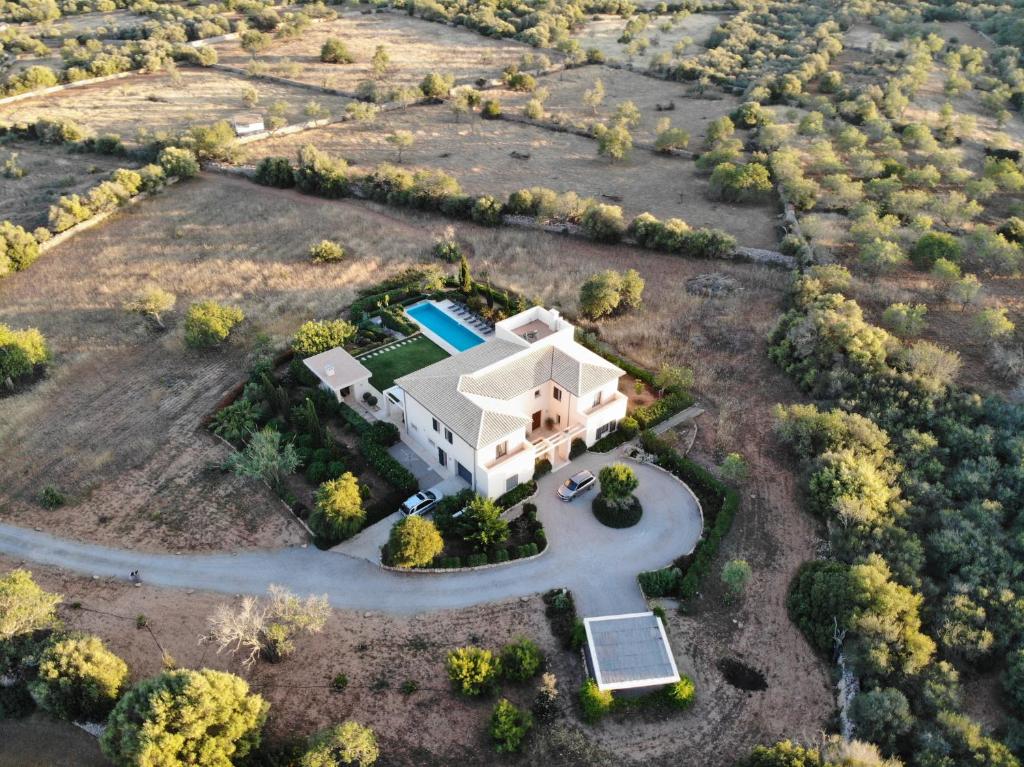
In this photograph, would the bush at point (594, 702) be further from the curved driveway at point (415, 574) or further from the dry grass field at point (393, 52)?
the dry grass field at point (393, 52)

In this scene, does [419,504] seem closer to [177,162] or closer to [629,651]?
[629,651]

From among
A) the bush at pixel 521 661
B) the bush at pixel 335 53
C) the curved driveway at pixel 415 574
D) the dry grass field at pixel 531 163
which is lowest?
the curved driveway at pixel 415 574

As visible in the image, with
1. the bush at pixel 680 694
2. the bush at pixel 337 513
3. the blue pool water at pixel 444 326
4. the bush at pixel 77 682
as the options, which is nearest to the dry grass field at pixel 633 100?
the blue pool water at pixel 444 326

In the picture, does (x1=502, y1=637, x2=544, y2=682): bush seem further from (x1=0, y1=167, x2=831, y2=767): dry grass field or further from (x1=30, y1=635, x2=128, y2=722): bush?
(x1=30, y1=635, x2=128, y2=722): bush

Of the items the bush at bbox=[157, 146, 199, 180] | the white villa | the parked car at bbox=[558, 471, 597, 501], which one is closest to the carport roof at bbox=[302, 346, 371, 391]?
the white villa

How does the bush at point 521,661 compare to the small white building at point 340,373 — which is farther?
the small white building at point 340,373
